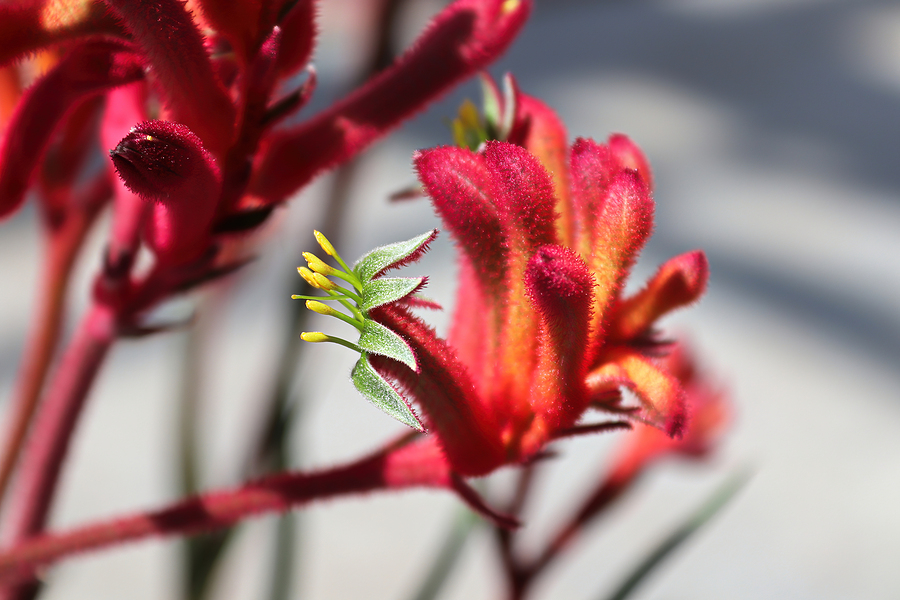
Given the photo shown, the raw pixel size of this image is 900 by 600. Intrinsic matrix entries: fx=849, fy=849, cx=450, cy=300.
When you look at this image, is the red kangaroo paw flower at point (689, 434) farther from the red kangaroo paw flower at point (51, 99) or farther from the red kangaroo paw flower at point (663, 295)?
the red kangaroo paw flower at point (51, 99)

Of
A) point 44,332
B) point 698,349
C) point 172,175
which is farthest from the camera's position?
point 698,349

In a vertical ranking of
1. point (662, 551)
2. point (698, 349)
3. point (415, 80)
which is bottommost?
point (698, 349)

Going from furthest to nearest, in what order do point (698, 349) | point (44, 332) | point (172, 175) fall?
point (698, 349)
point (44, 332)
point (172, 175)

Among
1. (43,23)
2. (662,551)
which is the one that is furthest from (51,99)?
(662,551)

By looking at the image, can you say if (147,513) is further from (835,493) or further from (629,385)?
A: (835,493)

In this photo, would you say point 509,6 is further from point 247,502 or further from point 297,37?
point 247,502

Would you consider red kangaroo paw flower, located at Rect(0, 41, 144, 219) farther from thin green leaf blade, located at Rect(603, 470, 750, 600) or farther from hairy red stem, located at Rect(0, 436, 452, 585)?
thin green leaf blade, located at Rect(603, 470, 750, 600)

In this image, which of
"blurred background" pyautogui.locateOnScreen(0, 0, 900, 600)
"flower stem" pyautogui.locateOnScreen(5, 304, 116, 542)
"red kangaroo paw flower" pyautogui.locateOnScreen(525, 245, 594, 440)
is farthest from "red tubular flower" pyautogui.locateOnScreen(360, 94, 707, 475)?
"blurred background" pyautogui.locateOnScreen(0, 0, 900, 600)

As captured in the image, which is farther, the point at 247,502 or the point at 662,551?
the point at 662,551
